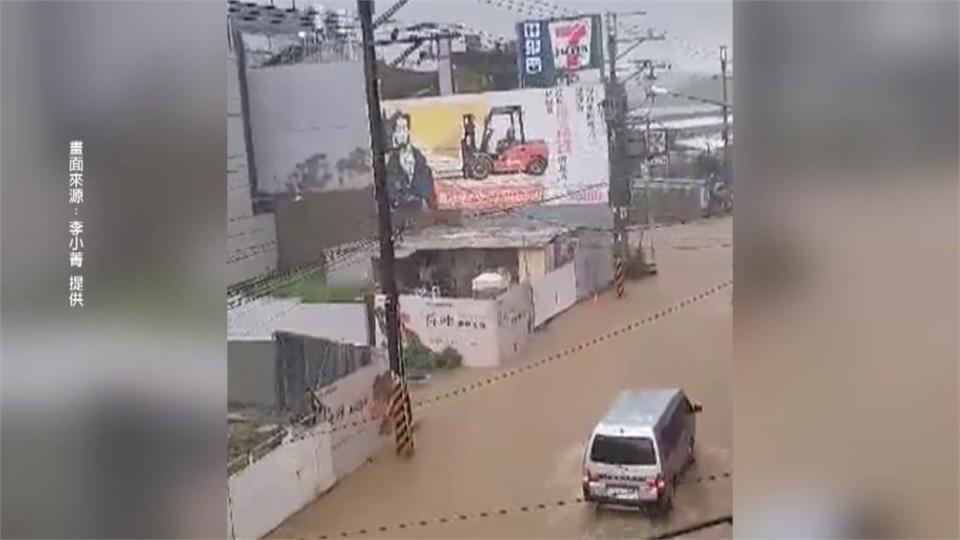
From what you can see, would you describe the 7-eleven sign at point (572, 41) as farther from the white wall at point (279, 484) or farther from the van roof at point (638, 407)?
the white wall at point (279, 484)

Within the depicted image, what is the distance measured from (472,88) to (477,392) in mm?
424

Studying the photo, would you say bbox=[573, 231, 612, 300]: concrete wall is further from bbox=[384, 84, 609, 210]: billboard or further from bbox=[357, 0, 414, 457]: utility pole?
bbox=[357, 0, 414, 457]: utility pole

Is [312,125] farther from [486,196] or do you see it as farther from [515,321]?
[515,321]

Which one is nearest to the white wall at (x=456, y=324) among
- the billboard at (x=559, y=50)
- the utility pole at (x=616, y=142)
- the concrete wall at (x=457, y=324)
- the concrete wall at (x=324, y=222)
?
the concrete wall at (x=457, y=324)

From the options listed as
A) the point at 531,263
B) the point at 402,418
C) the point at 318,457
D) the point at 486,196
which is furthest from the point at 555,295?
the point at 318,457

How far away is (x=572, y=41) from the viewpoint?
1401 mm

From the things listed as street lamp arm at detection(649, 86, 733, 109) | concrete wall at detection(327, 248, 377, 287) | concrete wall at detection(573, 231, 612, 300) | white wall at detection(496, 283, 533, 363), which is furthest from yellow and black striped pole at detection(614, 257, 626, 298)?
concrete wall at detection(327, 248, 377, 287)

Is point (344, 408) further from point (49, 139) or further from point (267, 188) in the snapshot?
point (49, 139)

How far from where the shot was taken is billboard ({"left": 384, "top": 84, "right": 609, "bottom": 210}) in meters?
1.39

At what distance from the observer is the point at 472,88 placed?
1.41 meters

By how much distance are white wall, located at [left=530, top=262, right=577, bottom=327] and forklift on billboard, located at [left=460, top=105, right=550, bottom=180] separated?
145 mm

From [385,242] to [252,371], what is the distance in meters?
0.27

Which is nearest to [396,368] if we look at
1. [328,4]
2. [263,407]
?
[263,407]

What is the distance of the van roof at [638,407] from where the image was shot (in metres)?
1.38
